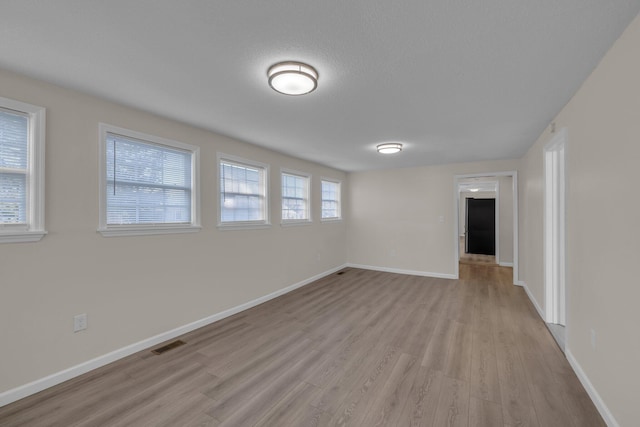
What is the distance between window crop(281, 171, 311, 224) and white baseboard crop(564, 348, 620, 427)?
12.8 ft

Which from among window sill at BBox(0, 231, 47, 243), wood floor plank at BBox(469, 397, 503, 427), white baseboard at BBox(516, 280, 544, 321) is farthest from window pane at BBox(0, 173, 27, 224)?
white baseboard at BBox(516, 280, 544, 321)

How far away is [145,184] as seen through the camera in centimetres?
276

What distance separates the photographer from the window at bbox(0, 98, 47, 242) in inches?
76.6

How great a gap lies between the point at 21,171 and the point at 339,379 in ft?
9.91

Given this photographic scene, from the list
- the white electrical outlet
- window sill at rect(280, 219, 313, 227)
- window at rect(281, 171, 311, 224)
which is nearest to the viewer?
the white electrical outlet

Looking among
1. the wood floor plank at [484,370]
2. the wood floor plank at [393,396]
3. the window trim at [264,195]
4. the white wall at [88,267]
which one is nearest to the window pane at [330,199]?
the window trim at [264,195]

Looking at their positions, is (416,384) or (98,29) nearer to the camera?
(98,29)

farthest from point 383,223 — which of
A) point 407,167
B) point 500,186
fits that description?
point 500,186

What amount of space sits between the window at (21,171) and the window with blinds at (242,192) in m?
1.72

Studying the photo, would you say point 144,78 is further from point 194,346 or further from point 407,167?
point 407,167

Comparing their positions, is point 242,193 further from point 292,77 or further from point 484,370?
point 484,370

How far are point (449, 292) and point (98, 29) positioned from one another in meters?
5.36

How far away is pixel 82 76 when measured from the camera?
6.72 ft

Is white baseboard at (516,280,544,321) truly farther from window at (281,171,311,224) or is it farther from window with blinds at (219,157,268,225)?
window with blinds at (219,157,268,225)
